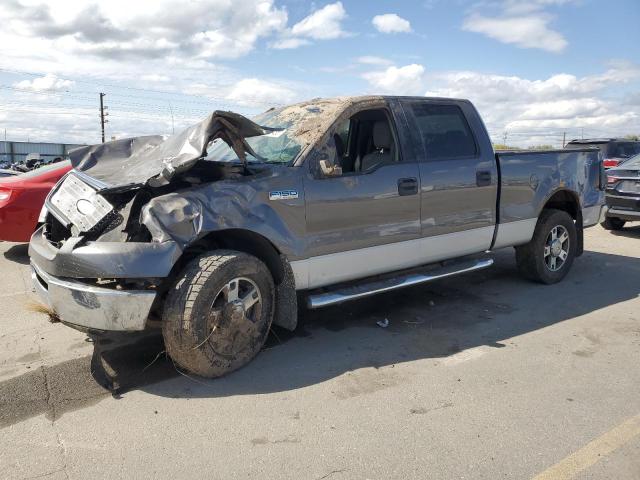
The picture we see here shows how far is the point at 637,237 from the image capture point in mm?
9703

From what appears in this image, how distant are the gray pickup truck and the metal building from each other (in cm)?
3660

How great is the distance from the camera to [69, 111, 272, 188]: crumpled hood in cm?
360

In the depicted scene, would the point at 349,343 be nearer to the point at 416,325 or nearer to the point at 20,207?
the point at 416,325

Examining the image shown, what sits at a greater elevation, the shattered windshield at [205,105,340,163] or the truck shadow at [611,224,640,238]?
the shattered windshield at [205,105,340,163]

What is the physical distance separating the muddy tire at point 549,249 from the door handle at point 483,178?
1.21 meters

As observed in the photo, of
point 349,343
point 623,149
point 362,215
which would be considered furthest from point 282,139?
point 623,149

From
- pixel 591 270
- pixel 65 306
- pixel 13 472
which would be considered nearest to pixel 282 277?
pixel 65 306

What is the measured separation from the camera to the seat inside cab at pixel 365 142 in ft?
15.4

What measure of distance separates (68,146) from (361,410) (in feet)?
135

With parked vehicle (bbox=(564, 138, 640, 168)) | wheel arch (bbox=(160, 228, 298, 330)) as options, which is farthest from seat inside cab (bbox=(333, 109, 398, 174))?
parked vehicle (bbox=(564, 138, 640, 168))

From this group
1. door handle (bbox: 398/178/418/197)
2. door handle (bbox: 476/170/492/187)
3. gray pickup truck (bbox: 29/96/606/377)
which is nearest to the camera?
gray pickup truck (bbox: 29/96/606/377)

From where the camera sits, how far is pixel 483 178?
209 inches

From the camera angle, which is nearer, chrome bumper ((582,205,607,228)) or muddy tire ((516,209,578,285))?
muddy tire ((516,209,578,285))

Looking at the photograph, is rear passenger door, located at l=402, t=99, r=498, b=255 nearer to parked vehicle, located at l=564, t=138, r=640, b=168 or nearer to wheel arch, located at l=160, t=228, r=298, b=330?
wheel arch, located at l=160, t=228, r=298, b=330
